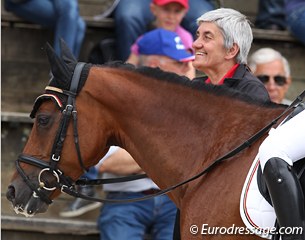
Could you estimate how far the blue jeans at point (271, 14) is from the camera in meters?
6.73

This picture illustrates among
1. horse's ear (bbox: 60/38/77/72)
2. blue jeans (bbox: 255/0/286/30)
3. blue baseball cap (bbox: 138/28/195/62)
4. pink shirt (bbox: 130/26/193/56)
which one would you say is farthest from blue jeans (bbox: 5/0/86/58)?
horse's ear (bbox: 60/38/77/72)

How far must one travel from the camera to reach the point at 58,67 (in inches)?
145

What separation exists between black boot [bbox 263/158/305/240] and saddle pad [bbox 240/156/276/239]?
0.30 ft

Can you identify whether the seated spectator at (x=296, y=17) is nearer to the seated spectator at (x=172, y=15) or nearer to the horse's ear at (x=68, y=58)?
the seated spectator at (x=172, y=15)

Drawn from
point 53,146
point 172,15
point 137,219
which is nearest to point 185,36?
point 172,15

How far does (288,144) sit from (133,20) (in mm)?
3230

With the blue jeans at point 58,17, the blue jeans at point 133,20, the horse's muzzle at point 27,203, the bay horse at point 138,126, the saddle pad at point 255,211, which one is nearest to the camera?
the saddle pad at point 255,211

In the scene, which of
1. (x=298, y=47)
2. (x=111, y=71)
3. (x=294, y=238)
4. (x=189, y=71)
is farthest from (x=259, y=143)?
(x=298, y=47)

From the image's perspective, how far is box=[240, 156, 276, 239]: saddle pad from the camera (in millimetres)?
3221

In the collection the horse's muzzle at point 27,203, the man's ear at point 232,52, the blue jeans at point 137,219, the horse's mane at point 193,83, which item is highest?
the man's ear at point 232,52

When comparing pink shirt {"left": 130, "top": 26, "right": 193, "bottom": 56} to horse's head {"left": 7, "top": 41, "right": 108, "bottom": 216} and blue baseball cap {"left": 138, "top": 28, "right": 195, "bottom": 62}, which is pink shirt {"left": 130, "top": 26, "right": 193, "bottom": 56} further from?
horse's head {"left": 7, "top": 41, "right": 108, "bottom": 216}

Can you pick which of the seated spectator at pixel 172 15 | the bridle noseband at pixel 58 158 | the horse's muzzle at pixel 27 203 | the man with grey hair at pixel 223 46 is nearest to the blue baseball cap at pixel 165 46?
the seated spectator at pixel 172 15

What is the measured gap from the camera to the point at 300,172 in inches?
127

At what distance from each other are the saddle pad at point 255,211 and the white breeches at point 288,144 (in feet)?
0.41
